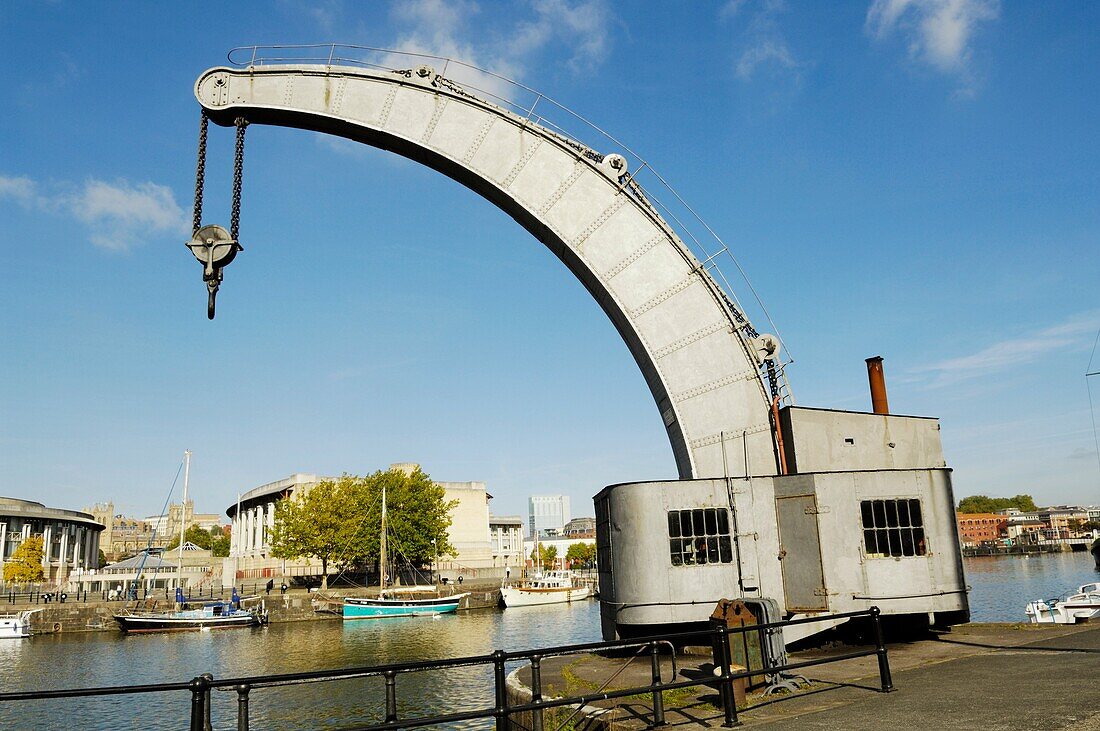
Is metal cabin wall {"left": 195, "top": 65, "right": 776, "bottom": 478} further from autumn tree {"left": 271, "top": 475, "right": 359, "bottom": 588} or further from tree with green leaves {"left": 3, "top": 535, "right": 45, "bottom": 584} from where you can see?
tree with green leaves {"left": 3, "top": 535, "right": 45, "bottom": 584}

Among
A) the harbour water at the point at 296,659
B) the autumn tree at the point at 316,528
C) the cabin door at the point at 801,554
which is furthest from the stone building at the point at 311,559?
the cabin door at the point at 801,554

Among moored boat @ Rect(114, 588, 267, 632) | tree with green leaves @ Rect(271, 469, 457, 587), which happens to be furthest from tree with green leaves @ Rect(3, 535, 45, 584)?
moored boat @ Rect(114, 588, 267, 632)

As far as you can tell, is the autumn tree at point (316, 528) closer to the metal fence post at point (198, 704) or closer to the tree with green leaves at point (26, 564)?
the tree with green leaves at point (26, 564)

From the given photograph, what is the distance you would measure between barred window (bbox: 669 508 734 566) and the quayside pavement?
197 centimetres

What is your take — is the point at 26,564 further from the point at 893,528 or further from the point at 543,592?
the point at 893,528

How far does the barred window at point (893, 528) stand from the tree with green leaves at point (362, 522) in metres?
59.2

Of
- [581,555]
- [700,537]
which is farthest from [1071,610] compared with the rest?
[581,555]

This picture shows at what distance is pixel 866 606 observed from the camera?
14.5m

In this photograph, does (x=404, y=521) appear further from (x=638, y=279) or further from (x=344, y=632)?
(x=638, y=279)

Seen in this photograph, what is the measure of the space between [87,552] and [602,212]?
12013cm

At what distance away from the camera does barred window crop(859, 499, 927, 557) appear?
1478 cm

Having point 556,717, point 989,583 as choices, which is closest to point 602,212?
point 556,717

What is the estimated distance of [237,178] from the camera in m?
16.5

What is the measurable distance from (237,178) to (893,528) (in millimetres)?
14951
